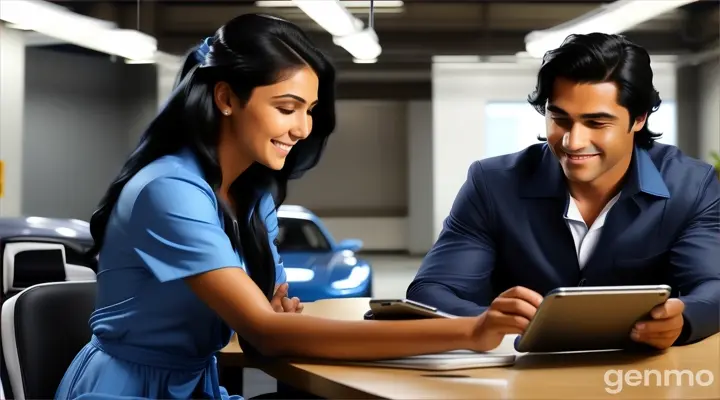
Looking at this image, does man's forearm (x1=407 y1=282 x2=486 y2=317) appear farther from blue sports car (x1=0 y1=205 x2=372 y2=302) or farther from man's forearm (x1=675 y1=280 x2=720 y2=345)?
blue sports car (x1=0 y1=205 x2=372 y2=302)

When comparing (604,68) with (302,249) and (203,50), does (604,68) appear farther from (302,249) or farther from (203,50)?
(302,249)

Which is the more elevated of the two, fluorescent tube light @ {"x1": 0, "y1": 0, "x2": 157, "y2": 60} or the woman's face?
fluorescent tube light @ {"x1": 0, "y1": 0, "x2": 157, "y2": 60}

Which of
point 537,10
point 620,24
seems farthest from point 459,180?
point 620,24

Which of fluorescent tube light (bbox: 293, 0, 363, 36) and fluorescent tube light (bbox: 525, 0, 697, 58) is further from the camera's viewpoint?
fluorescent tube light (bbox: 525, 0, 697, 58)

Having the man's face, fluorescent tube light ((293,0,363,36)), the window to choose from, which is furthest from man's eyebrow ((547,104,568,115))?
the window

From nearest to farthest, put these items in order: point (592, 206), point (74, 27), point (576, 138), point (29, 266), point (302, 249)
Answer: point (576, 138)
point (592, 206)
point (29, 266)
point (302, 249)
point (74, 27)

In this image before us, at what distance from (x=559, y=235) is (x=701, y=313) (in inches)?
14.6

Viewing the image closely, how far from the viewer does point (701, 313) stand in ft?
5.47

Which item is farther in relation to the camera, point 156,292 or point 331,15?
point 331,15

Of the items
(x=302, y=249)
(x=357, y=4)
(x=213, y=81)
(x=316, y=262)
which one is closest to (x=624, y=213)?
(x=213, y=81)

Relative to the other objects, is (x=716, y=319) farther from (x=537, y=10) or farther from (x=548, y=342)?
(x=537, y=10)

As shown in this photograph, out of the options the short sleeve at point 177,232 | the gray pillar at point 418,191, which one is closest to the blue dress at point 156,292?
the short sleeve at point 177,232

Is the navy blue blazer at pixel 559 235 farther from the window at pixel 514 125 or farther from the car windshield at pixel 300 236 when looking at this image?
the window at pixel 514 125

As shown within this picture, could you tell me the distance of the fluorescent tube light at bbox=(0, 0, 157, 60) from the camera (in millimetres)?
6566
